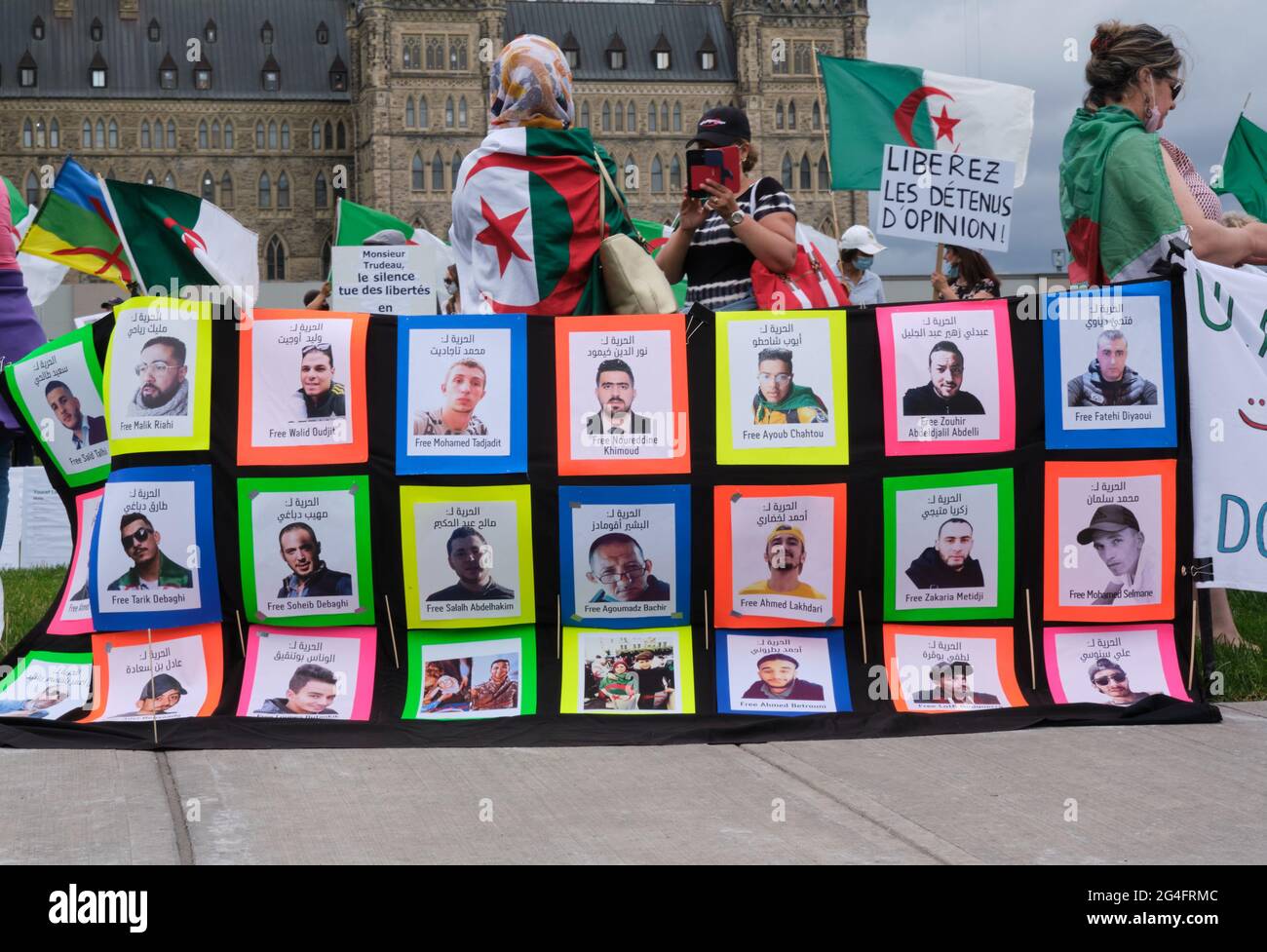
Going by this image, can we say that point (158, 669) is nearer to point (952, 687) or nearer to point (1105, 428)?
point (952, 687)

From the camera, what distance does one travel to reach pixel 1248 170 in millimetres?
10383

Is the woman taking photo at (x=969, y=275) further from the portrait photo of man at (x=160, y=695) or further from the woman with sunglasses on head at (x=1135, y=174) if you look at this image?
the portrait photo of man at (x=160, y=695)

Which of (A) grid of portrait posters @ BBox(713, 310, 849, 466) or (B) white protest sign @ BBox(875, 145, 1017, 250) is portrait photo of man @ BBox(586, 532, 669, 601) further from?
(B) white protest sign @ BBox(875, 145, 1017, 250)

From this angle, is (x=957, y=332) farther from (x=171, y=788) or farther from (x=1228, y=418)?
(x=171, y=788)

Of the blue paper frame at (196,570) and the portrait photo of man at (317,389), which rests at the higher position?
the portrait photo of man at (317,389)

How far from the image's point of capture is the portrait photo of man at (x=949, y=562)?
4801 millimetres

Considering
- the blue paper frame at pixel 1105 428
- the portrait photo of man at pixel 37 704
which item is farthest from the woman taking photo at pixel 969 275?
the portrait photo of man at pixel 37 704

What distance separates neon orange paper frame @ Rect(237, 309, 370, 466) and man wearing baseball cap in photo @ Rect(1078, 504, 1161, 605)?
2.03 metres

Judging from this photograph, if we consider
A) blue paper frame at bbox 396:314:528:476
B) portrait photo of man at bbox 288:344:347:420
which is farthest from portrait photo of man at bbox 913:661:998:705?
portrait photo of man at bbox 288:344:347:420

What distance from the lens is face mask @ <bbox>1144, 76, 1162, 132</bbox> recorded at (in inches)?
211

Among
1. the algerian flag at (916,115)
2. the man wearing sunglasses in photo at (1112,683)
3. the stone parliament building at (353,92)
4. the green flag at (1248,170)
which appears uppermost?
the stone parliament building at (353,92)

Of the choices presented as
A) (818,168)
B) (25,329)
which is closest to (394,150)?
(818,168)

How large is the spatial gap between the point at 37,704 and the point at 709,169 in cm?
240

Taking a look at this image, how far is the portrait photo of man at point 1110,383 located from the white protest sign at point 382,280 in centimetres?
795
